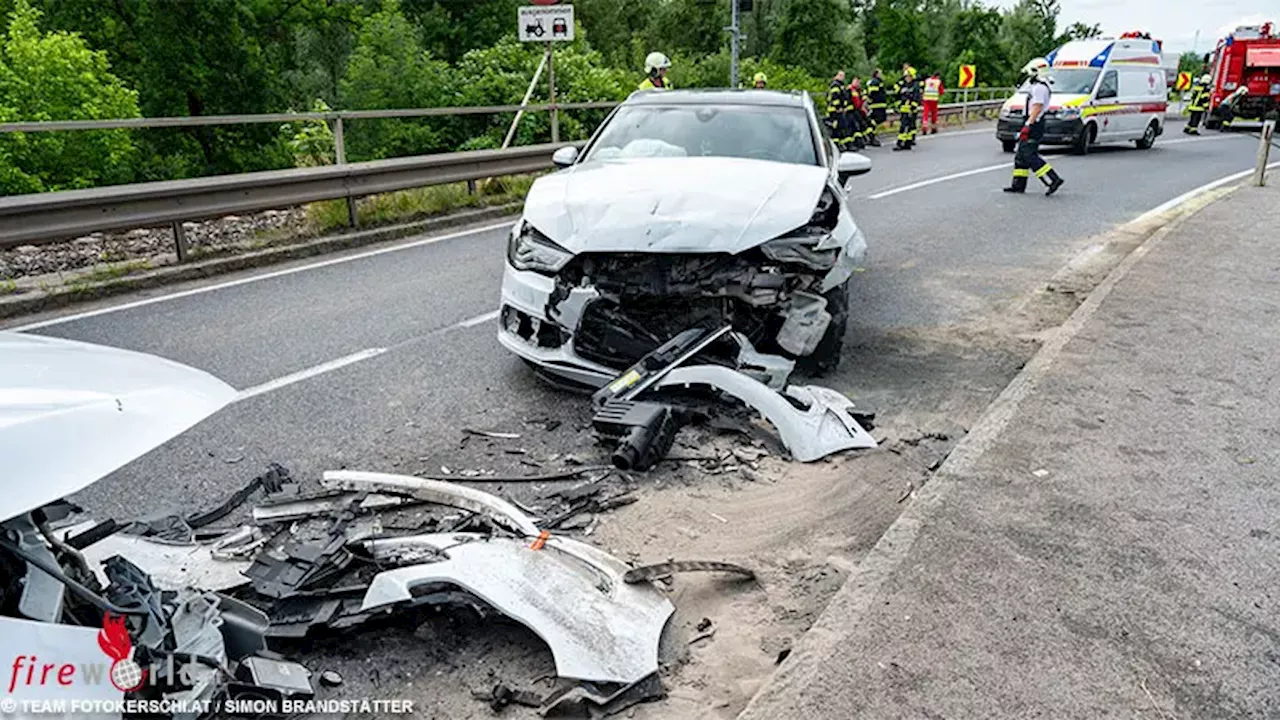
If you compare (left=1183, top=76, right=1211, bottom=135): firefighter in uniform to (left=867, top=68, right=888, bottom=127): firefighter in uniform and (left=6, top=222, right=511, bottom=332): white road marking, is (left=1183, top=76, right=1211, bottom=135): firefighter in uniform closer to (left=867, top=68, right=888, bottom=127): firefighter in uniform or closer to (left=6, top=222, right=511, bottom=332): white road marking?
(left=867, top=68, right=888, bottom=127): firefighter in uniform

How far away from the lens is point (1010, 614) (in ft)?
10.4

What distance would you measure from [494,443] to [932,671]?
8.62 ft

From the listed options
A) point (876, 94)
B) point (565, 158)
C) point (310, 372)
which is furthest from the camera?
point (876, 94)

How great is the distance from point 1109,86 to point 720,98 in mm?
17987

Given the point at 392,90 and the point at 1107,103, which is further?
the point at 392,90

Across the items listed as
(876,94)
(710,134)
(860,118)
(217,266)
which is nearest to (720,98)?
(710,134)

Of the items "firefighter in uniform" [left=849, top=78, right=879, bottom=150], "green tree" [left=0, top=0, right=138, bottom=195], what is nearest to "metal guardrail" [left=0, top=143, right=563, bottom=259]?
"green tree" [left=0, top=0, right=138, bottom=195]

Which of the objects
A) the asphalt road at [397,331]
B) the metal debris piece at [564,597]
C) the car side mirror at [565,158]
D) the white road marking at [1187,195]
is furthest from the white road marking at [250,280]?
the white road marking at [1187,195]

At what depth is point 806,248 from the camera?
5211mm

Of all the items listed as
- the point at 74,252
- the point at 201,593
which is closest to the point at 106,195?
the point at 74,252

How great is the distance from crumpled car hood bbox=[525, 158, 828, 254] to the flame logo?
3.34 m

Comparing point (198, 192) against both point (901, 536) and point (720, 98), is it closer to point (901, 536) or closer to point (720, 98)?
point (720, 98)

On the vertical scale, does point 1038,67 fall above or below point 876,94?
above

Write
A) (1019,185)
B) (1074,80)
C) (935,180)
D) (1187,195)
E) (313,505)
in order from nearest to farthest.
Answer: (313,505)
(1019,185)
(1187,195)
(935,180)
(1074,80)
